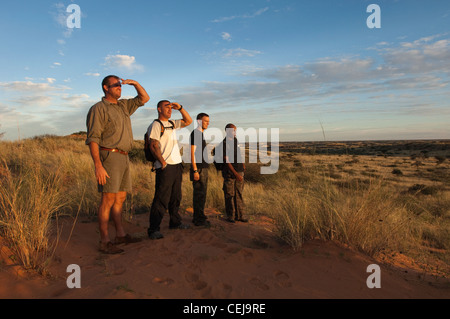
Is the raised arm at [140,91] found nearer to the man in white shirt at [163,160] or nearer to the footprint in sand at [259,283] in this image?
the man in white shirt at [163,160]

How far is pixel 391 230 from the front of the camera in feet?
12.7

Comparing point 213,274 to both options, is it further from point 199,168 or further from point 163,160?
point 199,168

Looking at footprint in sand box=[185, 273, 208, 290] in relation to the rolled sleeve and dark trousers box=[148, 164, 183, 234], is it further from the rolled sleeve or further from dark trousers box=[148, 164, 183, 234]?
the rolled sleeve

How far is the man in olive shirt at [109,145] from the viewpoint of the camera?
3.48 metres

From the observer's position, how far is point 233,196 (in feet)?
19.4

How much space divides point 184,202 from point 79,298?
189 inches

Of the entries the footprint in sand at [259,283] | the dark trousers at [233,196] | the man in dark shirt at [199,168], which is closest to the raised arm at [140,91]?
the man in dark shirt at [199,168]

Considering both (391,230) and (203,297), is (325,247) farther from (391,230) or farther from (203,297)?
(203,297)

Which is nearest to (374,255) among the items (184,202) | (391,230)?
(391,230)

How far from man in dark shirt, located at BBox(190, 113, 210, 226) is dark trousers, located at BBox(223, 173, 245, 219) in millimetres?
720

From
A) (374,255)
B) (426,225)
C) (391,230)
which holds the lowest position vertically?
(426,225)

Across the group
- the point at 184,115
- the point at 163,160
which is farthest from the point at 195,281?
the point at 184,115

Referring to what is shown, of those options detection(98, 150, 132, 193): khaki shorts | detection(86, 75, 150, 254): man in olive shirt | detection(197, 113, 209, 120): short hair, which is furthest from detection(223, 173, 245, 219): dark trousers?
detection(98, 150, 132, 193): khaki shorts

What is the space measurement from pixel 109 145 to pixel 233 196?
9.88 ft
